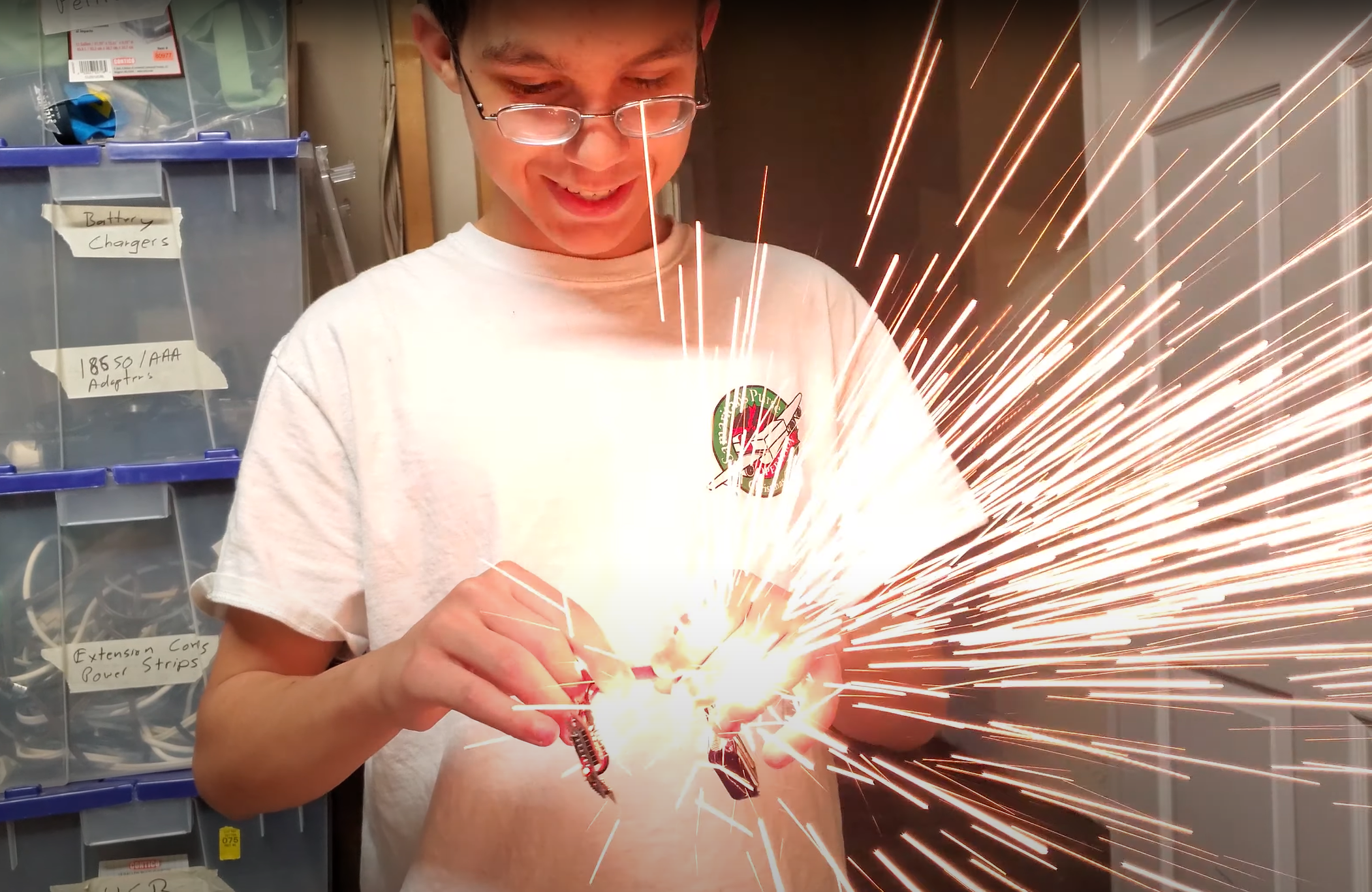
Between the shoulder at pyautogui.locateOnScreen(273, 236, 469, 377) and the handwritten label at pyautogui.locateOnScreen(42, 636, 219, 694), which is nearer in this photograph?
the shoulder at pyautogui.locateOnScreen(273, 236, 469, 377)

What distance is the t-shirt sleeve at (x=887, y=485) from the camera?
20.7 inches

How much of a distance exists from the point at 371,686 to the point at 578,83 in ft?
0.99

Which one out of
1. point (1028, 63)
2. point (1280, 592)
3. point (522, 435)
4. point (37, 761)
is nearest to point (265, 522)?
point (522, 435)

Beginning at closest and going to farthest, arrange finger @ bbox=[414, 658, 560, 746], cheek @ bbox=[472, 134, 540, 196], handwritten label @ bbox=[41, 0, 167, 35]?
finger @ bbox=[414, 658, 560, 746] < cheek @ bbox=[472, 134, 540, 196] < handwritten label @ bbox=[41, 0, 167, 35]

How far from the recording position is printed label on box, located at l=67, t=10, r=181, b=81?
2.05 feet

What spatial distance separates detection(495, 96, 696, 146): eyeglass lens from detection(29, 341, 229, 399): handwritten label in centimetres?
32

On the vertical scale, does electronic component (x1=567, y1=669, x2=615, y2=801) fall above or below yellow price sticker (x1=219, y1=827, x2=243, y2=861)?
above

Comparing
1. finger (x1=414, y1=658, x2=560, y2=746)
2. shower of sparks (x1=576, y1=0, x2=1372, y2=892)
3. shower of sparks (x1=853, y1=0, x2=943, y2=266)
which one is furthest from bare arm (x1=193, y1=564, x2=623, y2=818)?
shower of sparks (x1=853, y1=0, x2=943, y2=266)

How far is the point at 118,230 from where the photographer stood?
65cm

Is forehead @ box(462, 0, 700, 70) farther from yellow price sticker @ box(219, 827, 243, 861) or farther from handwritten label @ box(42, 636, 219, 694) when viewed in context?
yellow price sticker @ box(219, 827, 243, 861)

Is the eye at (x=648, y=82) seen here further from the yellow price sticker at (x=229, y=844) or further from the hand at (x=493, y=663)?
the yellow price sticker at (x=229, y=844)

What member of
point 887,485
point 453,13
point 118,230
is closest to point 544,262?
point 453,13

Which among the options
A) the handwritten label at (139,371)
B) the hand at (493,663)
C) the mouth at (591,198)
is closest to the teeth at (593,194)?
the mouth at (591,198)

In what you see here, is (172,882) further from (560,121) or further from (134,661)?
(560,121)
